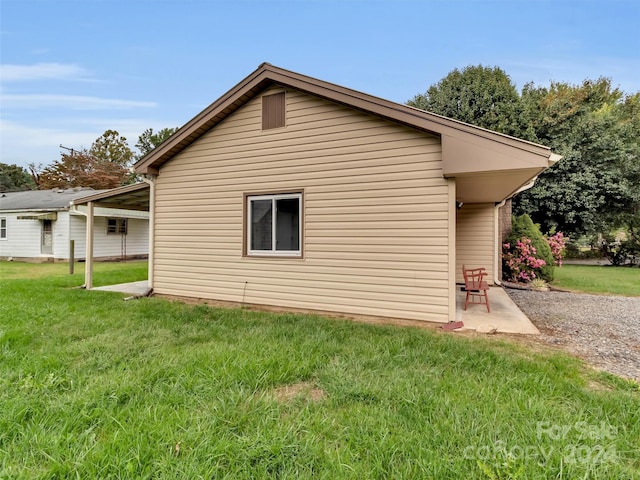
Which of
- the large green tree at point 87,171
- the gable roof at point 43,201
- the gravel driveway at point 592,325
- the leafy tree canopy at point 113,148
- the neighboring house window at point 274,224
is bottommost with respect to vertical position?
the gravel driveway at point 592,325

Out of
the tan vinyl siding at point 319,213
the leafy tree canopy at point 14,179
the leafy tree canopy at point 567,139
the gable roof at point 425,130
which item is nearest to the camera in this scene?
the gable roof at point 425,130

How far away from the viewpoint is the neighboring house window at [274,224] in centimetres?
607

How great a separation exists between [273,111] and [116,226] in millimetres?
14020

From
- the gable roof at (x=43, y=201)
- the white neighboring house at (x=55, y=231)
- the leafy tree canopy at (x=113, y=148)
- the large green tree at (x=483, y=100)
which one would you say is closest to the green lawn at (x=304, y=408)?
the white neighboring house at (x=55, y=231)

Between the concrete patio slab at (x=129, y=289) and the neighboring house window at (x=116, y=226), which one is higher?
the neighboring house window at (x=116, y=226)

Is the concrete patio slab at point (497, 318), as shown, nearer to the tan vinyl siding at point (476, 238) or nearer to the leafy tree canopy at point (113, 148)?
the tan vinyl siding at point (476, 238)

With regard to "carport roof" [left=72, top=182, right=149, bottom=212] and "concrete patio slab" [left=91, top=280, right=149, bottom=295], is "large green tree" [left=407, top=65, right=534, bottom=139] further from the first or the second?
"concrete patio slab" [left=91, top=280, right=149, bottom=295]

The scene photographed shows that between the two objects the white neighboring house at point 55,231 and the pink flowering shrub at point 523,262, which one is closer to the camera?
the pink flowering shrub at point 523,262

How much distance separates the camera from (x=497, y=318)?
5320mm

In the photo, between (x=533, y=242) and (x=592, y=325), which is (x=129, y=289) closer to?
(x=592, y=325)

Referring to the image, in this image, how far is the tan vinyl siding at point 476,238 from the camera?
878cm

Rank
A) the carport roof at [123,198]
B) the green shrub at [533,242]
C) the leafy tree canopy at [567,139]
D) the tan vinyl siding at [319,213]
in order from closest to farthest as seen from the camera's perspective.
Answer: the tan vinyl siding at [319,213], the carport roof at [123,198], the green shrub at [533,242], the leafy tree canopy at [567,139]

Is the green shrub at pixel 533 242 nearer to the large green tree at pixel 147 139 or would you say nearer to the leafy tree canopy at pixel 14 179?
the large green tree at pixel 147 139

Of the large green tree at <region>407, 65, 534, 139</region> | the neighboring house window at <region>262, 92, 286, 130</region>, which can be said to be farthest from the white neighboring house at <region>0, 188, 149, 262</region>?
the large green tree at <region>407, 65, 534, 139</region>
